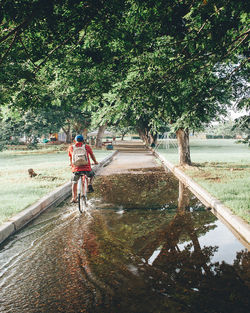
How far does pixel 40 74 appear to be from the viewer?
31.2 ft

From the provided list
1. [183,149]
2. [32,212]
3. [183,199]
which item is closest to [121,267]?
[32,212]

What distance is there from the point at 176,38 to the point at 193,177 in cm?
574

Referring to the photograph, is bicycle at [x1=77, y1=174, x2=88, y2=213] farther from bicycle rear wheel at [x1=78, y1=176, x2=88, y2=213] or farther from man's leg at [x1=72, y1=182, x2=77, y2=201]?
man's leg at [x1=72, y1=182, x2=77, y2=201]

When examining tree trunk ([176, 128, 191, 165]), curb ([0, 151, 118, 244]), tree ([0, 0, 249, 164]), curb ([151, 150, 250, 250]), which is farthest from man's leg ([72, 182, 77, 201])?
tree trunk ([176, 128, 191, 165])

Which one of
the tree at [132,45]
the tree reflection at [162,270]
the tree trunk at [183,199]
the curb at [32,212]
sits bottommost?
the tree trunk at [183,199]

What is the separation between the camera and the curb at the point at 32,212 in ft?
17.6

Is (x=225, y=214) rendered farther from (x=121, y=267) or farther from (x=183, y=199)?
(x=121, y=267)

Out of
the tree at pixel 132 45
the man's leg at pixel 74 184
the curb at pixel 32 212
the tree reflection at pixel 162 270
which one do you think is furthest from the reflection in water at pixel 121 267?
the tree at pixel 132 45

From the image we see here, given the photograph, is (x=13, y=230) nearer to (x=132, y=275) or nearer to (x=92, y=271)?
(x=92, y=271)

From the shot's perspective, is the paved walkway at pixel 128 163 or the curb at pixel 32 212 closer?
the curb at pixel 32 212

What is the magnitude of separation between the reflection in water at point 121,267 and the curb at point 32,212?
0.69 feet

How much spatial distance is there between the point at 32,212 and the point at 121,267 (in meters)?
3.44

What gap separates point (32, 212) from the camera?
670 centimetres

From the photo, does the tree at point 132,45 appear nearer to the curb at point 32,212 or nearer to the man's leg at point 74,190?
the man's leg at point 74,190
